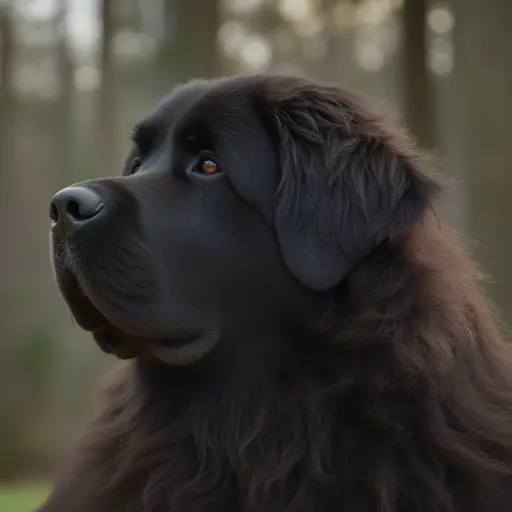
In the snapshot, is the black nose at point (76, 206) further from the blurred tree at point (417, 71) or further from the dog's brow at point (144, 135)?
the blurred tree at point (417, 71)

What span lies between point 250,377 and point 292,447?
0.74 feet

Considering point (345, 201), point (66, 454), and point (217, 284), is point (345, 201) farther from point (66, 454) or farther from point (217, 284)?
point (66, 454)

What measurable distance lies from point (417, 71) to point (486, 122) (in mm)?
754

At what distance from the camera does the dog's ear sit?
223cm

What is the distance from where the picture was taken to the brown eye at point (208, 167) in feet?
7.84

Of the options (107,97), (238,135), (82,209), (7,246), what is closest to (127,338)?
(82,209)

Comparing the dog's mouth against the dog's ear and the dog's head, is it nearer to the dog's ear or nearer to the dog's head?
the dog's head

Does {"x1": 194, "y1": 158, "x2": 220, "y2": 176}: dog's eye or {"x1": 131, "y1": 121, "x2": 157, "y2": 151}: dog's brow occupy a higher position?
{"x1": 131, "y1": 121, "x2": 157, "y2": 151}: dog's brow

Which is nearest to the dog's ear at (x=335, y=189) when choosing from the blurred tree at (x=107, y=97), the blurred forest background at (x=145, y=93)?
the blurred forest background at (x=145, y=93)

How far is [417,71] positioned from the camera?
7.34m

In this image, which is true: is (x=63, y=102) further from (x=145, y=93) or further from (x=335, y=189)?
(x=335, y=189)

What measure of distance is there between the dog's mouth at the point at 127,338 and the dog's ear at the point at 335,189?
1.09 ft

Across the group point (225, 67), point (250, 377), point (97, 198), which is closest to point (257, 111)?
point (97, 198)

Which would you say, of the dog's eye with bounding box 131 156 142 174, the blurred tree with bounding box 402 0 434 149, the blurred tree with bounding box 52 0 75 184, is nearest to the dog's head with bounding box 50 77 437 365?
the dog's eye with bounding box 131 156 142 174
